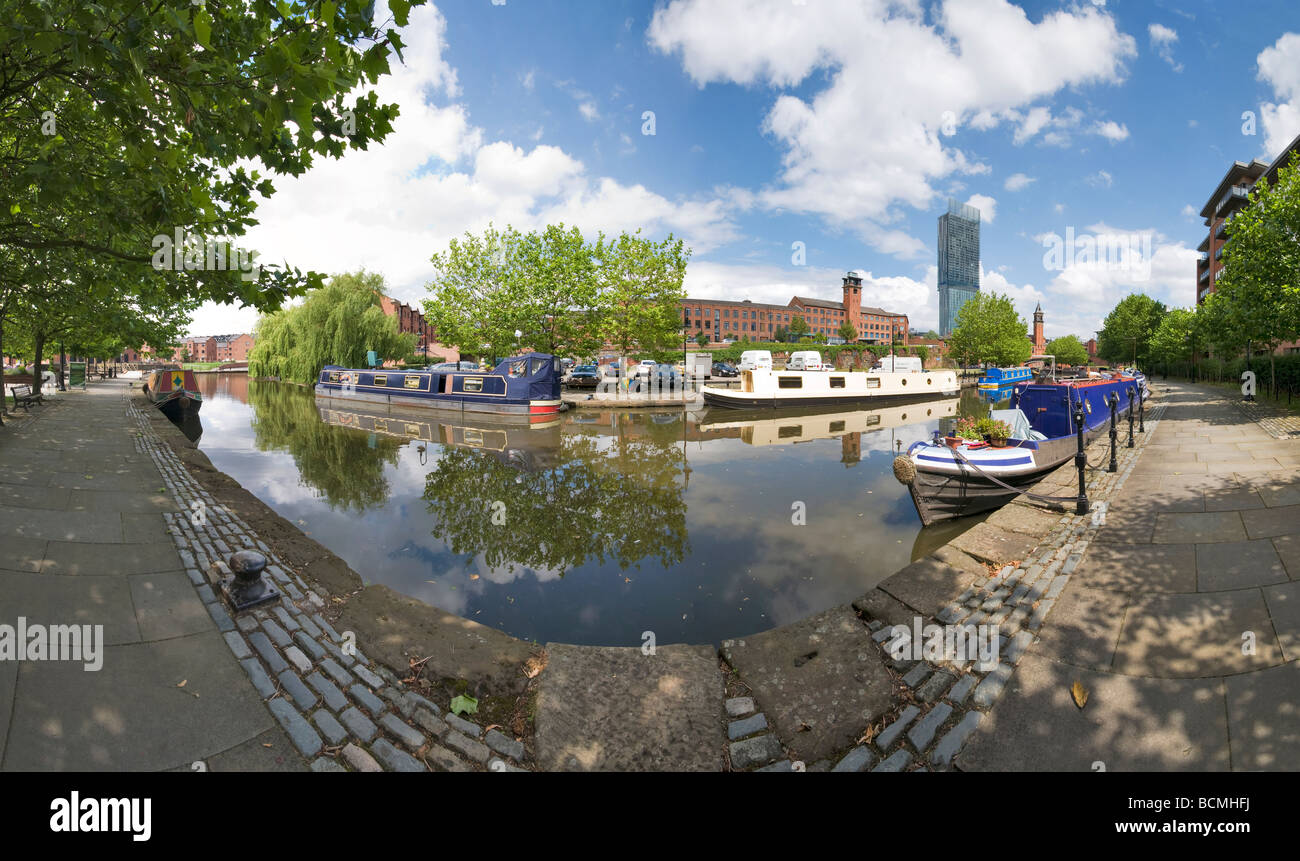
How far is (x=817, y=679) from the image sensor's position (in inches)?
145

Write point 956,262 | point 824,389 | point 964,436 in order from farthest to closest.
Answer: point 956,262, point 824,389, point 964,436

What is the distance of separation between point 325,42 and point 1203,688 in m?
7.34

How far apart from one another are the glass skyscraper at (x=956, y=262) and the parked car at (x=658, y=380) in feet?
479

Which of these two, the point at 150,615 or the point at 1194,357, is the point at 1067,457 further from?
the point at 1194,357

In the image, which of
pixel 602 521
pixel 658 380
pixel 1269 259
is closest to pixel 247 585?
pixel 602 521

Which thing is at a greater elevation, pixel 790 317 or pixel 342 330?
pixel 790 317

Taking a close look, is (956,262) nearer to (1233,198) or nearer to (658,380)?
(1233,198)

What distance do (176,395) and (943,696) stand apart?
28.2 m

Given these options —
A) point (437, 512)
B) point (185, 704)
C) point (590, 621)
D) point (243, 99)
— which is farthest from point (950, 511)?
point (243, 99)

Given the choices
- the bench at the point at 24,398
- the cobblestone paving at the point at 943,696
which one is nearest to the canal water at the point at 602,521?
the cobblestone paving at the point at 943,696

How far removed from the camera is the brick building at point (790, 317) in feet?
363

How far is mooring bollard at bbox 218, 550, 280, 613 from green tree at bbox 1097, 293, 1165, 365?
88.2m

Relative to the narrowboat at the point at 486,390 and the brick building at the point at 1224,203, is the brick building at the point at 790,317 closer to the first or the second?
the brick building at the point at 1224,203

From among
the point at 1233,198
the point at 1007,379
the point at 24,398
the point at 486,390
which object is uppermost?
the point at 1233,198
